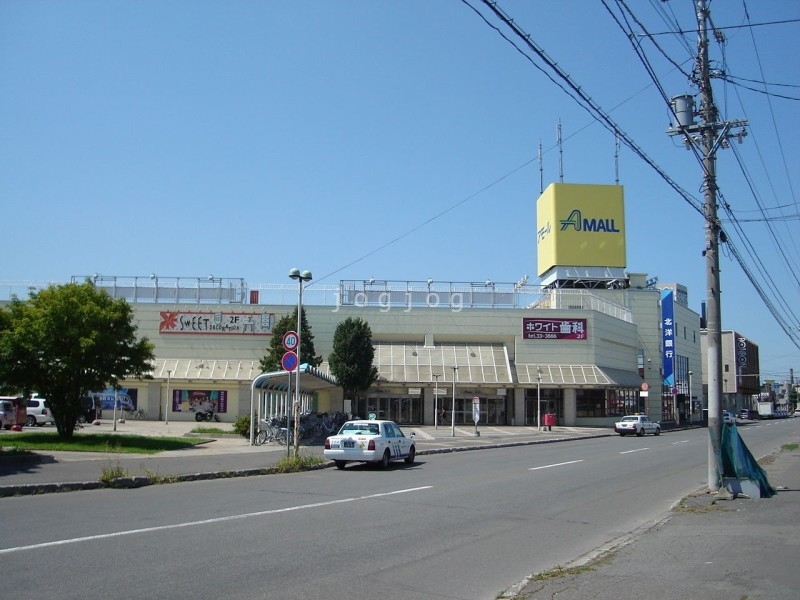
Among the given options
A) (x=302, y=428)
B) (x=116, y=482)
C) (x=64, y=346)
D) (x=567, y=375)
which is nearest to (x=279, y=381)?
(x=302, y=428)

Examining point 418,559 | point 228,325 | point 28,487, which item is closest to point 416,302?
point 228,325

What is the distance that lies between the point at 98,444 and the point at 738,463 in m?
20.1

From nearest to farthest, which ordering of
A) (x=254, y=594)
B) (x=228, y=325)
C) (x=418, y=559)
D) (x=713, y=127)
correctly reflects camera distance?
(x=254, y=594)
(x=418, y=559)
(x=713, y=127)
(x=228, y=325)

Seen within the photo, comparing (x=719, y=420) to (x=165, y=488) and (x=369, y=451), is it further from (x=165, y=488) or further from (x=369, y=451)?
(x=165, y=488)

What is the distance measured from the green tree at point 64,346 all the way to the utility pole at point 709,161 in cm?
1993

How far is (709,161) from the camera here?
17.4 meters

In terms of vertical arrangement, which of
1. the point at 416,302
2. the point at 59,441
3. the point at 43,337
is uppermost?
the point at 416,302

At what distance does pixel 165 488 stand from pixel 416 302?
149 ft

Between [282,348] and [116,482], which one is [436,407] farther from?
[116,482]

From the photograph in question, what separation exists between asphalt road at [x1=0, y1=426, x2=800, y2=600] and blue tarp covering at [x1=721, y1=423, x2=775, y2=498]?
151 cm

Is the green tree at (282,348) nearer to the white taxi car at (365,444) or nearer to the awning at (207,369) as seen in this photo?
the awning at (207,369)

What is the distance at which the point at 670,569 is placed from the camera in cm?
831

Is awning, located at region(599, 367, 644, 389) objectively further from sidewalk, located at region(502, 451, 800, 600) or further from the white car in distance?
sidewalk, located at region(502, 451, 800, 600)

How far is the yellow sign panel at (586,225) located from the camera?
2709 inches
